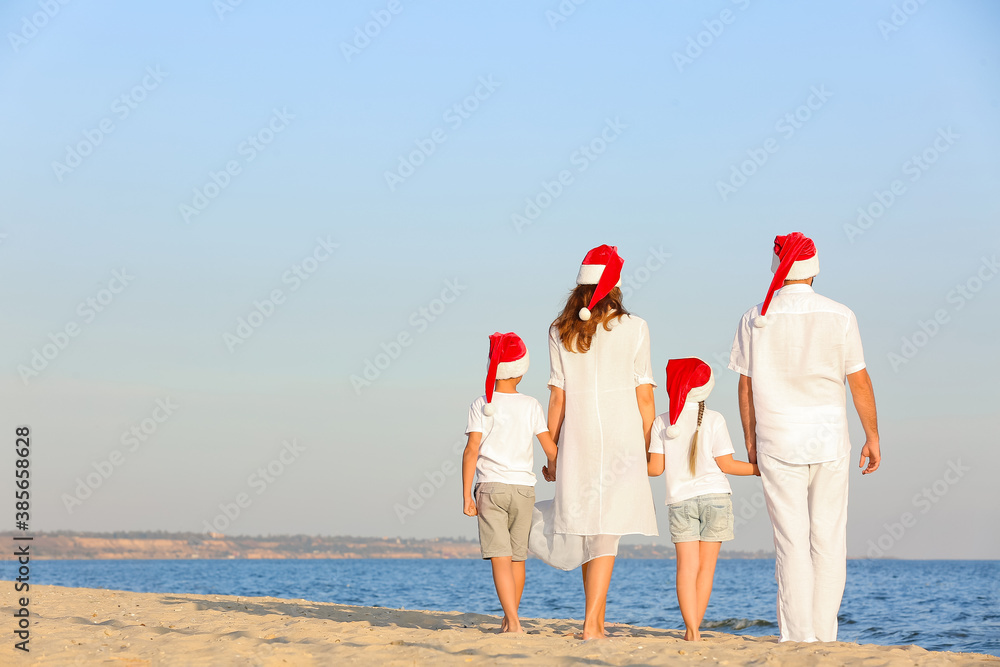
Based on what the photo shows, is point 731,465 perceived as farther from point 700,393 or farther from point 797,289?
point 797,289

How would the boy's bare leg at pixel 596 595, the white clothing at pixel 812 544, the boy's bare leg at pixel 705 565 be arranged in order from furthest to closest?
the boy's bare leg at pixel 705 565 < the boy's bare leg at pixel 596 595 < the white clothing at pixel 812 544

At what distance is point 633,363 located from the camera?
18.8ft

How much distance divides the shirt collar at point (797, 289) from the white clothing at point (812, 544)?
1.07 meters

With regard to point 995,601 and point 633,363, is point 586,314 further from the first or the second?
point 995,601

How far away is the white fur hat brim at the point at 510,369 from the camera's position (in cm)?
619

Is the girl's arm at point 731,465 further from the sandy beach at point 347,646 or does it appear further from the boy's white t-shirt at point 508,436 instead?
the boy's white t-shirt at point 508,436

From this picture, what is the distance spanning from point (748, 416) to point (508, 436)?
162 centimetres

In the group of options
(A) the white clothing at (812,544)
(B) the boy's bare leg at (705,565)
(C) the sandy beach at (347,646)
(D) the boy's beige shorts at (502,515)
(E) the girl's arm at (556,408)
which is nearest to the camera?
(C) the sandy beach at (347,646)

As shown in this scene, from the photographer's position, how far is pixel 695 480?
20.0ft

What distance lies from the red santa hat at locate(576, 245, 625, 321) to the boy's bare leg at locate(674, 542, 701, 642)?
1.83m

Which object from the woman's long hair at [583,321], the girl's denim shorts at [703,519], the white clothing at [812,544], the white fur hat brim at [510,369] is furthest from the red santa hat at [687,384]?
the white fur hat brim at [510,369]

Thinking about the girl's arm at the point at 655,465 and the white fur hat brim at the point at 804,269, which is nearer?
the white fur hat brim at the point at 804,269

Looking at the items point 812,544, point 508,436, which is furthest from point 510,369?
point 812,544

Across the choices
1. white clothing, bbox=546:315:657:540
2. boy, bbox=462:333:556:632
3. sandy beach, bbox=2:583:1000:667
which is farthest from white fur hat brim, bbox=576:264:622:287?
sandy beach, bbox=2:583:1000:667
